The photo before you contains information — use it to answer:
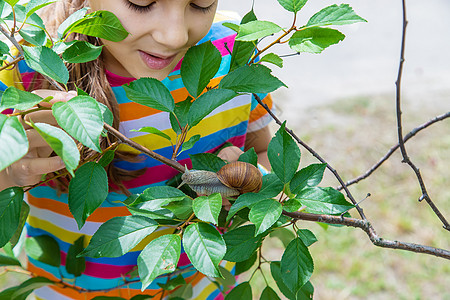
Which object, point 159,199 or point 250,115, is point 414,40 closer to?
point 250,115

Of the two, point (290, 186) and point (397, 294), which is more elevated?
point (290, 186)

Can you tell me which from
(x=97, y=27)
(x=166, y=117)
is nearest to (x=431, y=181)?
(x=166, y=117)

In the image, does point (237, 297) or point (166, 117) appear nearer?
point (237, 297)

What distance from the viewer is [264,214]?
580 mm

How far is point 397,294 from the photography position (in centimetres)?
185

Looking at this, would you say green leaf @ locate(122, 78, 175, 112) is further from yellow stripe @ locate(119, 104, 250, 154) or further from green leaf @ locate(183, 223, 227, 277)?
yellow stripe @ locate(119, 104, 250, 154)

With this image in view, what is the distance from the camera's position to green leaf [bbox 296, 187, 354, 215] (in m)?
0.60

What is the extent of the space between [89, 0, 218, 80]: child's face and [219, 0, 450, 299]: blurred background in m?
0.37

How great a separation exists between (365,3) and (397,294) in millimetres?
2423

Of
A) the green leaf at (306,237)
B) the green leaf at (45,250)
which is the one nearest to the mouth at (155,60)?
the green leaf at (306,237)

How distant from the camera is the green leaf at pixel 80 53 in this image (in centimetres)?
62

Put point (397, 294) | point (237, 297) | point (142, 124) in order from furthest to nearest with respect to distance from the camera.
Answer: point (397, 294) → point (142, 124) → point (237, 297)

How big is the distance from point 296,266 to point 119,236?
0.21 metres

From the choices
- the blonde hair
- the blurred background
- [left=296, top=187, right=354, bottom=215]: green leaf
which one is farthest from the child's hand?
the blurred background
